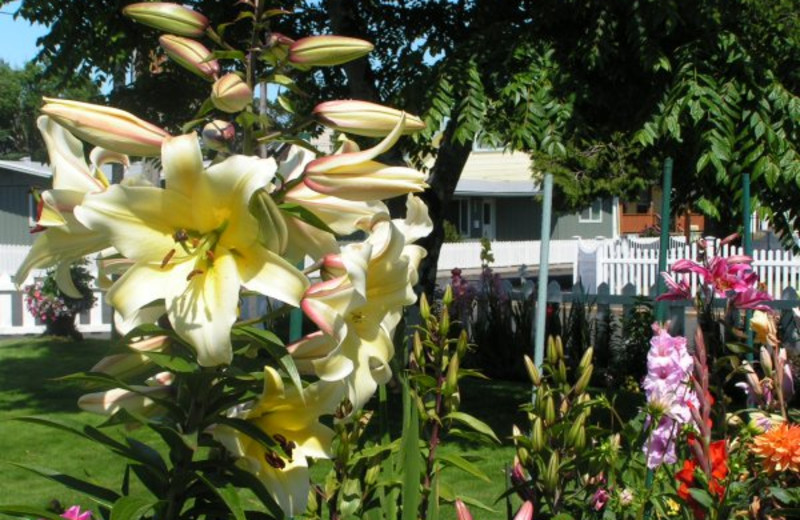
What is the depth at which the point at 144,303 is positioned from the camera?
4.19 feet

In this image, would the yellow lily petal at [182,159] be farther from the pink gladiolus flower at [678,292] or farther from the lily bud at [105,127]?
the pink gladiolus flower at [678,292]

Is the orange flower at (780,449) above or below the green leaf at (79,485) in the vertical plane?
below

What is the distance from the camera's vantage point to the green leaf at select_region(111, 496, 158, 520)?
1283 mm

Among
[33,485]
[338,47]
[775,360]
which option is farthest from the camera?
[33,485]

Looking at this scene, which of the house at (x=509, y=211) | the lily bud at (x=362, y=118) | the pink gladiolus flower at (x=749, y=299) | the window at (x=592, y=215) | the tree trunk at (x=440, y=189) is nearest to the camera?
the lily bud at (x=362, y=118)

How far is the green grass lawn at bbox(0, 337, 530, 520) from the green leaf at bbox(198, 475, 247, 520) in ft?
8.69

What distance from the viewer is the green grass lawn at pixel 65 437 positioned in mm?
5918

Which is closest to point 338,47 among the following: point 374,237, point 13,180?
point 374,237

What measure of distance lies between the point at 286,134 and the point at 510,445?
614cm

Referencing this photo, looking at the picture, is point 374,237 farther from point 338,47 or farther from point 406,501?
point 406,501

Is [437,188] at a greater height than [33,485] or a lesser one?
greater

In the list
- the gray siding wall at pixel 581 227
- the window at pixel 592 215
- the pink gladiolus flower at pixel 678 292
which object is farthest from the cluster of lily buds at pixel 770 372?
the window at pixel 592 215

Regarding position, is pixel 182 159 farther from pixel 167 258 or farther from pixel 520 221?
pixel 520 221

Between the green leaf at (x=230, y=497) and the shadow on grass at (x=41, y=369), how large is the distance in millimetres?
5772
